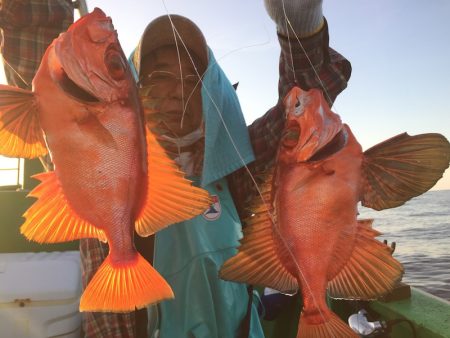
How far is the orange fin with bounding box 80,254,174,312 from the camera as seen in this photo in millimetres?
1360

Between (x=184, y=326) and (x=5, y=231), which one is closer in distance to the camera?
(x=184, y=326)

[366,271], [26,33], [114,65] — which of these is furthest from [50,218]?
[26,33]

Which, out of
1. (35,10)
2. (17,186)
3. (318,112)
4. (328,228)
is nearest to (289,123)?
(318,112)

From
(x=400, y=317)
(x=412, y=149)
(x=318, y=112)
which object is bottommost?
(x=400, y=317)

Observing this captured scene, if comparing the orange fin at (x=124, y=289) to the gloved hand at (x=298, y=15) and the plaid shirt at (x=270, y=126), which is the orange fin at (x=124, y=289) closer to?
the plaid shirt at (x=270, y=126)

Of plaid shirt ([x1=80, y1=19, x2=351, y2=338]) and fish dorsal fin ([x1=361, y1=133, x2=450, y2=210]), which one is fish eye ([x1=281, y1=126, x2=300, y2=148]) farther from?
plaid shirt ([x1=80, y1=19, x2=351, y2=338])

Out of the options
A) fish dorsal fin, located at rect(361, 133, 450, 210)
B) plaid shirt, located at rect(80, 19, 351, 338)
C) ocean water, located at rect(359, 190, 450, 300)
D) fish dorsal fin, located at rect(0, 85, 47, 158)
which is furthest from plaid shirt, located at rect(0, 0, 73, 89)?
ocean water, located at rect(359, 190, 450, 300)

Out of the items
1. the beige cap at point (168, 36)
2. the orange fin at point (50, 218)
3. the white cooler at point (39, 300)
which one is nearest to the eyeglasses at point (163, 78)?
the beige cap at point (168, 36)

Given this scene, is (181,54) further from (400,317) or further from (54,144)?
(400,317)

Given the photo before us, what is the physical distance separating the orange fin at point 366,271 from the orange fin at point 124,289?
0.65 metres

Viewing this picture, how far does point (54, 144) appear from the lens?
1.31 metres

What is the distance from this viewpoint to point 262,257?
5.14ft

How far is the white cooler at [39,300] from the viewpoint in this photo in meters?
2.84

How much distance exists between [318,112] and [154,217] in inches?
26.8
